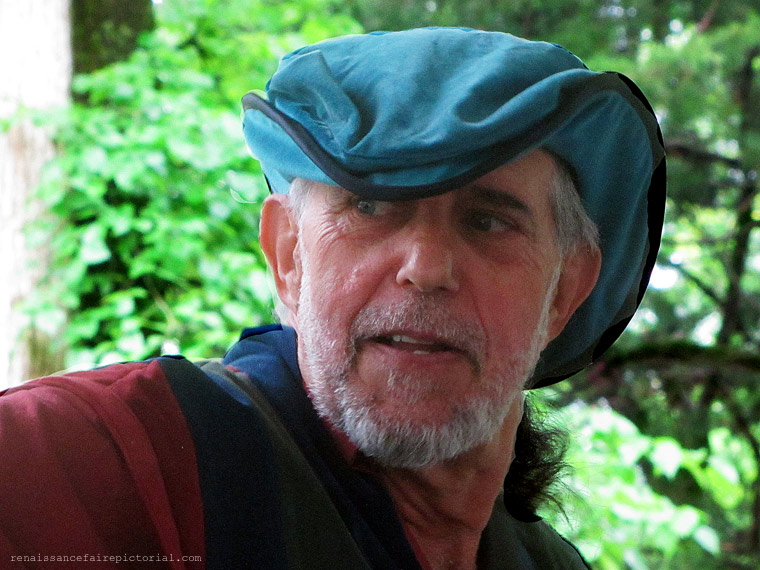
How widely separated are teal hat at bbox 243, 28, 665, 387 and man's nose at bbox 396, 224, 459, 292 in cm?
8

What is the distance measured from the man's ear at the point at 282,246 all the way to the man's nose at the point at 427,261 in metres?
0.27

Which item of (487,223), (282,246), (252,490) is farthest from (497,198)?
(252,490)

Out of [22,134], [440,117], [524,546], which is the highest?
[440,117]

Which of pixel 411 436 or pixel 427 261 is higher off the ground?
pixel 427 261

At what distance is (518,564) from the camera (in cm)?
157

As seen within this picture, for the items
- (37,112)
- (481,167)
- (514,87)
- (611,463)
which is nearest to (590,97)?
(514,87)

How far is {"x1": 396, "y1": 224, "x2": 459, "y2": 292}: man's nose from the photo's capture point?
125 cm

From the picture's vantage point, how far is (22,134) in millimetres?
2924

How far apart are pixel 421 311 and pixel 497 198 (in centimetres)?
23

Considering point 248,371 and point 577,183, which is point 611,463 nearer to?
point 577,183

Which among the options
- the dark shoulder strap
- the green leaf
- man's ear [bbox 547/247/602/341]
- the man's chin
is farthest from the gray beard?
the green leaf

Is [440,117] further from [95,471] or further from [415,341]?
[95,471]

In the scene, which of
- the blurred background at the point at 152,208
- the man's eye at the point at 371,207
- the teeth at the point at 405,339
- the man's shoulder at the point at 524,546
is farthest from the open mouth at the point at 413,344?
the blurred background at the point at 152,208

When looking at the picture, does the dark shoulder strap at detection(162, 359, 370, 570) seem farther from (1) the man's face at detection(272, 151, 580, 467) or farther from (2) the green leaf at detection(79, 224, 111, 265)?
(2) the green leaf at detection(79, 224, 111, 265)
